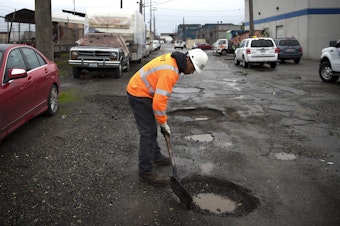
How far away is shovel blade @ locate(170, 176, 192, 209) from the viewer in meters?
3.82

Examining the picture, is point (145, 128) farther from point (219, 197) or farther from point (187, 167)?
point (219, 197)

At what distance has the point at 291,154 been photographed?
5.61 metres

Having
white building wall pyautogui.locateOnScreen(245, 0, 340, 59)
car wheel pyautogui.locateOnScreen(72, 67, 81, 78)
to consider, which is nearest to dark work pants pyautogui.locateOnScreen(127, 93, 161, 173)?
car wheel pyautogui.locateOnScreen(72, 67, 81, 78)

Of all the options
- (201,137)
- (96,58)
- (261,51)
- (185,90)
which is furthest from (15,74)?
(261,51)

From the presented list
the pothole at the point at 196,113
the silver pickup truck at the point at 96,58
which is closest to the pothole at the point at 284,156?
the pothole at the point at 196,113

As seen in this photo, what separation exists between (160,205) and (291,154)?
2615 millimetres

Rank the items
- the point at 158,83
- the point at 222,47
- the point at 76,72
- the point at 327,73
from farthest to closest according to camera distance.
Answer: the point at 222,47 → the point at 76,72 → the point at 327,73 → the point at 158,83

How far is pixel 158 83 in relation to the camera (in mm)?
4035

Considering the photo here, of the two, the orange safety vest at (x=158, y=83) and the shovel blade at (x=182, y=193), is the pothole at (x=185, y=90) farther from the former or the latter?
the shovel blade at (x=182, y=193)

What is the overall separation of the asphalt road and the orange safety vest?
1.01 metres

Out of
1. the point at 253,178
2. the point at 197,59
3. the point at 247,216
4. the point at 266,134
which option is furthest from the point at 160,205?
the point at 266,134

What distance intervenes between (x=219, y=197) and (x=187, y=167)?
2.98 ft

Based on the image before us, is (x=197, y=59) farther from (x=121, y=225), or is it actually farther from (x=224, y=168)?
(x=121, y=225)

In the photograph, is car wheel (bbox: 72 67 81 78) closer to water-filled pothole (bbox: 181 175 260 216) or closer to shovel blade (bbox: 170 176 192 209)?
water-filled pothole (bbox: 181 175 260 216)
